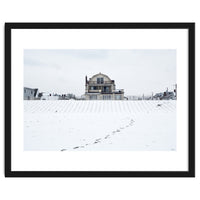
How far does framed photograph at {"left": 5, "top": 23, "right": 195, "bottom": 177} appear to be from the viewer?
190 cm

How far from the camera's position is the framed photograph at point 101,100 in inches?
74.8

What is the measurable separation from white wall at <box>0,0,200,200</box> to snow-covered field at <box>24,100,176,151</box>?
1.03 feet

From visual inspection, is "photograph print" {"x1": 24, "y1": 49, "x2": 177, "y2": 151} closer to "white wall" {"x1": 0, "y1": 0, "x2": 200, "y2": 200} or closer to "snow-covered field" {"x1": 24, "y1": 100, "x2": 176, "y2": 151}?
"snow-covered field" {"x1": 24, "y1": 100, "x2": 176, "y2": 151}

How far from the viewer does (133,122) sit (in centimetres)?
199

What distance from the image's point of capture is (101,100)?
198 cm

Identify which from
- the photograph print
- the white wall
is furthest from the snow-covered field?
the white wall
